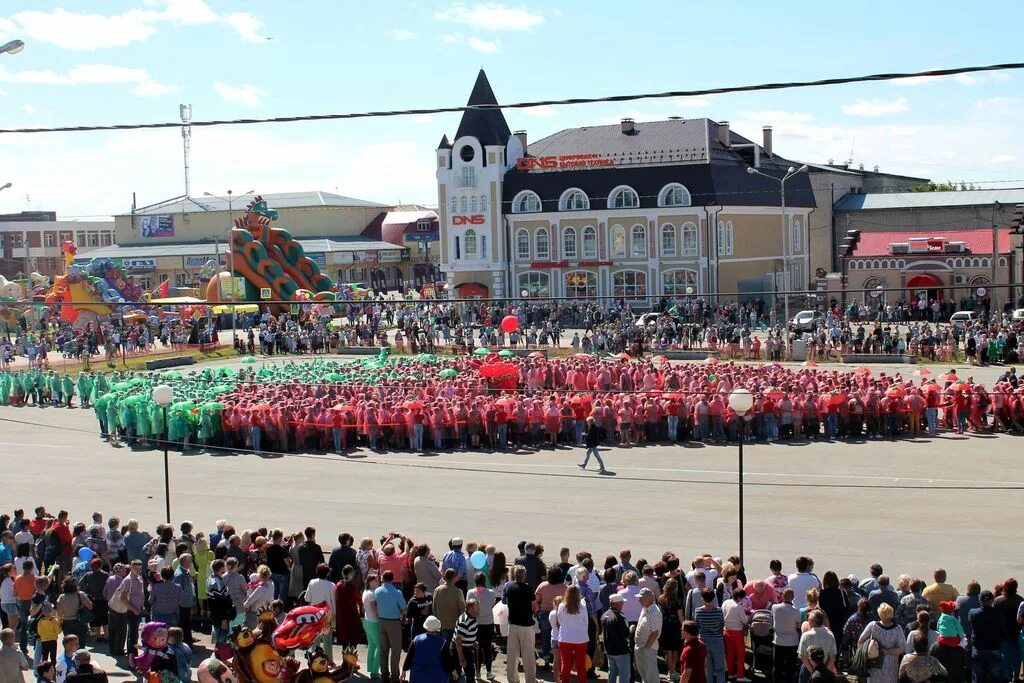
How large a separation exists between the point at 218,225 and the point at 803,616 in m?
92.1

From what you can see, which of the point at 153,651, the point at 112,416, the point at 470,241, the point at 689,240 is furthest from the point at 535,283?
the point at 153,651

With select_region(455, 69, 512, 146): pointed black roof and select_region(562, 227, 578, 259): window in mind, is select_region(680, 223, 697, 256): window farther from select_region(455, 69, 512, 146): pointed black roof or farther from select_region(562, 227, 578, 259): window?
select_region(455, 69, 512, 146): pointed black roof

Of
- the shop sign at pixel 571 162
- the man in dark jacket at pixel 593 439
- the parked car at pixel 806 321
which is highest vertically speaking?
the shop sign at pixel 571 162

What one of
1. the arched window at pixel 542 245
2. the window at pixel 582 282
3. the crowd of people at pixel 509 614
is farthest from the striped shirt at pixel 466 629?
the arched window at pixel 542 245

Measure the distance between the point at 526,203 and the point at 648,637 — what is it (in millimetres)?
54020

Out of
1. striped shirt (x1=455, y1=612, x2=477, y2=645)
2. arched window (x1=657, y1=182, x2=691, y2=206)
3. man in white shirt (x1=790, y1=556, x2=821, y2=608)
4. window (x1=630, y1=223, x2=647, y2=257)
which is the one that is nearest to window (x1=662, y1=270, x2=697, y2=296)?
window (x1=630, y1=223, x2=647, y2=257)

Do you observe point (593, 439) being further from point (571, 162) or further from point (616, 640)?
point (571, 162)

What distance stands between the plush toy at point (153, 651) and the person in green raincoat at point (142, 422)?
17844 mm

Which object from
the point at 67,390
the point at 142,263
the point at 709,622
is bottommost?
the point at 709,622

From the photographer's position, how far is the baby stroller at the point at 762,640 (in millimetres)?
11258

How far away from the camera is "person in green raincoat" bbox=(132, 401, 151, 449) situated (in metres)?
27.2

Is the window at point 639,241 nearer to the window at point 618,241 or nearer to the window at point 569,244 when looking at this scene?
the window at point 618,241

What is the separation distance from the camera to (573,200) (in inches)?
2475

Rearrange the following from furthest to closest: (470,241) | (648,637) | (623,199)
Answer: (470,241)
(623,199)
(648,637)
